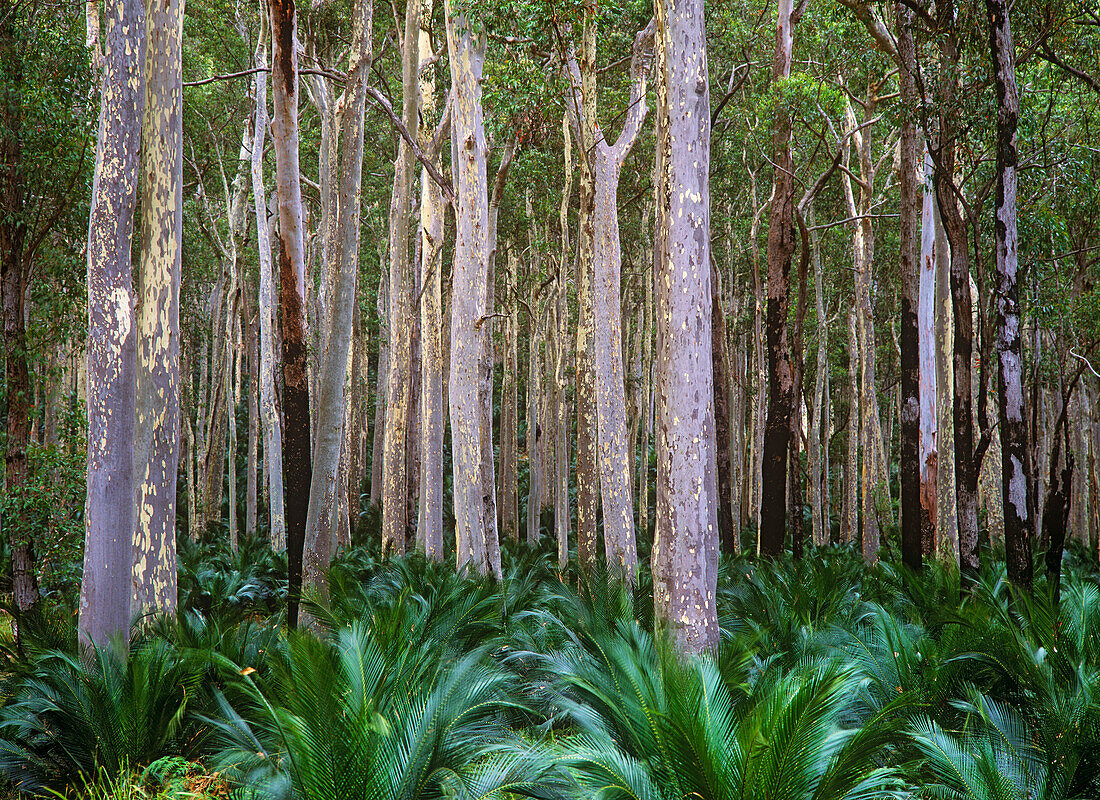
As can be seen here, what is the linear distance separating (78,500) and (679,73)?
8290 mm

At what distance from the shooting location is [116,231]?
20.6 ft

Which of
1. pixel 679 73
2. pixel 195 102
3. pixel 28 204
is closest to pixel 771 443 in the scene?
pixel 679 73

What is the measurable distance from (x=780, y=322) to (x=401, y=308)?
21.7 ft

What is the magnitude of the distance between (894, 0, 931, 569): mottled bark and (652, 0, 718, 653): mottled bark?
4.87 metres

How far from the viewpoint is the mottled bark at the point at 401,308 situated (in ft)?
38.9

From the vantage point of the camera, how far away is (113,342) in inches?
242

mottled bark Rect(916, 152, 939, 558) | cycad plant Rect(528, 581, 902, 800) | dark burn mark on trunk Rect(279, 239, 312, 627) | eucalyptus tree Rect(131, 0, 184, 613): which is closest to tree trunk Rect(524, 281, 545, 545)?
mottled bark Rect(916, 152, 939, 558)

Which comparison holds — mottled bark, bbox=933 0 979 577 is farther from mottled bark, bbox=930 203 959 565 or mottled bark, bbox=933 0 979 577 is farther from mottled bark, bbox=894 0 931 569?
mottled bark, bbox=930 203 959 565

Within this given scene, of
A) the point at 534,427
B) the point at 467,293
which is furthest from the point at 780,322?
the point at 534,427

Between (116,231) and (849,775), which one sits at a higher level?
(116,231)

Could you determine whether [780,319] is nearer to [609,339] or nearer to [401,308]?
[609,339]

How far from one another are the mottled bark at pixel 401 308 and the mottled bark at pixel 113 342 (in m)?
5.66

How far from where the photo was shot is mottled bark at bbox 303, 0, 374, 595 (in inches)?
338

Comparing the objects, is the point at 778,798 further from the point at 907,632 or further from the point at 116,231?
the point at 116,231
